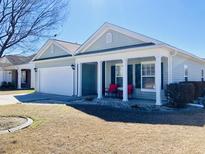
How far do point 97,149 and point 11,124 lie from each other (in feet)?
14.6

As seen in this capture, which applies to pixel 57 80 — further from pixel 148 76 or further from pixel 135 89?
pixel 148 76

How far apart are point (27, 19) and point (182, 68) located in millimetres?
11529

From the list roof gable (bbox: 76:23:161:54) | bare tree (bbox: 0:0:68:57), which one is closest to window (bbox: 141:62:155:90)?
roof gable (bbox: 76:23:161:54)

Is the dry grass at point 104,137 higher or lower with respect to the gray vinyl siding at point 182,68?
lower

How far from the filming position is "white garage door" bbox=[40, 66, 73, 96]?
20016 millimetres

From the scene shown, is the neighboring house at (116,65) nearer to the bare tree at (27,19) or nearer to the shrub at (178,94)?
the shrub at (178,94)

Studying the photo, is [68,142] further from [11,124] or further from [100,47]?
[100,47]

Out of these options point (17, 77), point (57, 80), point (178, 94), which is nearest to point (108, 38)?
point (178, 94)

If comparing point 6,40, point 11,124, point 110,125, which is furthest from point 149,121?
point 6,40

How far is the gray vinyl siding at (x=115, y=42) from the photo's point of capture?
49.4ft

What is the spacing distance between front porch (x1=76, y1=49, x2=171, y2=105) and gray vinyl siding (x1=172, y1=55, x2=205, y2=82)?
0.89 meters

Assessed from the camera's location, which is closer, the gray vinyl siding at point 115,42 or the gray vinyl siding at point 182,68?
the gray vinyl siding at point 115,42

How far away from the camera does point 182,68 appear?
53.4ft

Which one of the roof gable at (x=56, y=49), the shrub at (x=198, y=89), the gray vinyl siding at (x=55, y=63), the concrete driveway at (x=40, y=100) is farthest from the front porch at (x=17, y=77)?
the shrub at (x=198, y=89)
